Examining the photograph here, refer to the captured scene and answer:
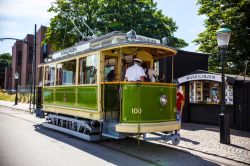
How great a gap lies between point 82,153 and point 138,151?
168cm

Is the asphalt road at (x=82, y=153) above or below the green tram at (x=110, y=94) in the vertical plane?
below

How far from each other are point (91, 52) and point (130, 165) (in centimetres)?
443

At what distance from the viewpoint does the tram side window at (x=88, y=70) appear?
9.62 meters

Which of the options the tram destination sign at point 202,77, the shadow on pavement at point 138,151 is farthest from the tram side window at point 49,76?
the tram destination sign at point 202,77

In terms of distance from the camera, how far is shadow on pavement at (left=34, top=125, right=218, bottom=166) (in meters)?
7.35

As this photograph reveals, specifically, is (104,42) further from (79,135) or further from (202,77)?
(202,77)

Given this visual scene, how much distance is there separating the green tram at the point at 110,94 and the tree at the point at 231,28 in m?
13.8

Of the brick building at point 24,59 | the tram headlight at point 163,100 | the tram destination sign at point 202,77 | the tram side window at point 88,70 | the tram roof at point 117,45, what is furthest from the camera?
the brick building at point 24,59

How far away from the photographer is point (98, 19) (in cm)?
2844

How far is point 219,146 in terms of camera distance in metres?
9.25

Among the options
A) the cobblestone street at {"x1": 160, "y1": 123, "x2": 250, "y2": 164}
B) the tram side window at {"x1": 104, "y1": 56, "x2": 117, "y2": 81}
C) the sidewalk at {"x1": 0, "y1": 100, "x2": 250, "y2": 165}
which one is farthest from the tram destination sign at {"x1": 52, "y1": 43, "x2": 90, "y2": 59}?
the cobblestone street at {"x1": 160, "y1": 123, "x2": 250, "y2": 164}

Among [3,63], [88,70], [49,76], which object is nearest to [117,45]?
[88,70]

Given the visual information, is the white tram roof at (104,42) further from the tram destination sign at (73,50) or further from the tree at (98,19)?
the tree at (98,19)

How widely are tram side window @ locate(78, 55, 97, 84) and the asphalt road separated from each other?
2.18 meters
